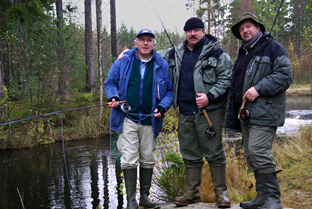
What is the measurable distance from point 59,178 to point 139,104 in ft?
15.8

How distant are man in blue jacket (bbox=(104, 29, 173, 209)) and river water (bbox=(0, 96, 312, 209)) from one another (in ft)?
1.59

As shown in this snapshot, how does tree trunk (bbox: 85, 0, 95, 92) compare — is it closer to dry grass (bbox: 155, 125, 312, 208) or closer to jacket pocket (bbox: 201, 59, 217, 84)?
dry grass (bbox: 155, 125, 312, 208)

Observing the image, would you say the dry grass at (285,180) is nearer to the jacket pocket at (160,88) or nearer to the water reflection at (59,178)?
the jacket pocket at (160,88)

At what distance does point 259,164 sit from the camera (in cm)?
320

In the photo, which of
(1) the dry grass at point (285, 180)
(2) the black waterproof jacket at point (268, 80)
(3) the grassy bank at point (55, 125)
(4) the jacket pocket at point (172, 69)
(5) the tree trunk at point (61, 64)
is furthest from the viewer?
(5) the tree trunk at point (61, 64)

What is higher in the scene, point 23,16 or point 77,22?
point 77,22

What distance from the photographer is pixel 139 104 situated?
12.1ft

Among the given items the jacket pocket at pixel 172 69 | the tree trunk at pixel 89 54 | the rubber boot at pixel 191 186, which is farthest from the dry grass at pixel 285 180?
the tree trunk at pixel 89 54

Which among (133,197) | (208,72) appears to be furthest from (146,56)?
(133,197)

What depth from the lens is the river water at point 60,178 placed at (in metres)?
6.20

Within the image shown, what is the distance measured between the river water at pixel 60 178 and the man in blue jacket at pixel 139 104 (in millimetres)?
484

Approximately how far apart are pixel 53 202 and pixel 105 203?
3.42 ft

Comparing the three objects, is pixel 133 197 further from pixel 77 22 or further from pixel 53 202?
pixel 77 22

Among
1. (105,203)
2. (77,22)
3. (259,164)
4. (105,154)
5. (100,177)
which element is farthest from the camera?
(77,22)
